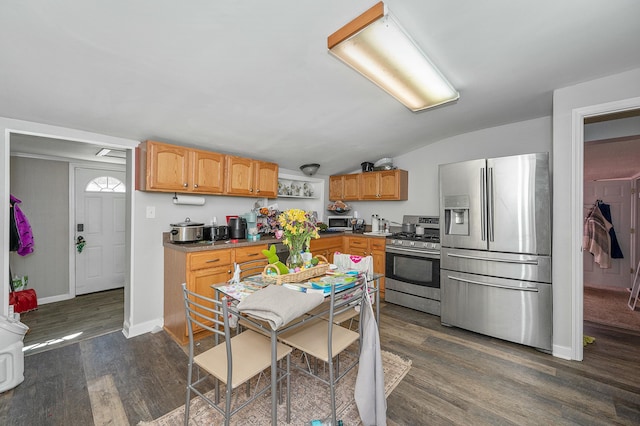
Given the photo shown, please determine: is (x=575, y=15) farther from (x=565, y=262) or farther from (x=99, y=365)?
(x=99, y=365)

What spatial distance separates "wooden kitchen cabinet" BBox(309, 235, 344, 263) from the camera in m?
4.03

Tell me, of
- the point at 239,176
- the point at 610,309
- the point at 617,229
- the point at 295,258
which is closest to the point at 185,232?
the point at 239,176

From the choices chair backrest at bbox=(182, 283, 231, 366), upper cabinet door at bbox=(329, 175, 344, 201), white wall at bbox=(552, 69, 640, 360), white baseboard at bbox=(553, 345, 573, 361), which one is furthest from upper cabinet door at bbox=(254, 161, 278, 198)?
white baseboard at bbox=(553, 345, 573, 361)

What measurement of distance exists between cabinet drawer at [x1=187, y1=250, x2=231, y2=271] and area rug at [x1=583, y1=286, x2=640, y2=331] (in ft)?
14.4

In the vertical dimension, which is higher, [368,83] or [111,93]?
[368,83]

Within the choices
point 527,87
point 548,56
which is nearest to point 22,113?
point 548,56

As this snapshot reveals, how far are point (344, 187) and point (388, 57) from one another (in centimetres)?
308

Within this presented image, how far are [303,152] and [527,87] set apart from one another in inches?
101

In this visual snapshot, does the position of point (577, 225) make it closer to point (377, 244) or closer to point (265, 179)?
point (377, 244)

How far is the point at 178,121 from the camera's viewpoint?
251 centimetres

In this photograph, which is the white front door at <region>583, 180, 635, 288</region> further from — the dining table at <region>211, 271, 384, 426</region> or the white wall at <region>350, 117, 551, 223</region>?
the dining table at <region>211, 271, 384, 426</region>

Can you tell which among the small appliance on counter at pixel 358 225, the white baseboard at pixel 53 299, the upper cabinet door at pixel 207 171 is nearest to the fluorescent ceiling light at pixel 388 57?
the upper cabinet door at pixel 207 171

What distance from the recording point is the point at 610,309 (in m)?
3.54

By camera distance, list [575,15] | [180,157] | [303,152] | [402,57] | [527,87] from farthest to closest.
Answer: [303,152] < [180,157] < [527,87] < [402,57] < [575,15]
